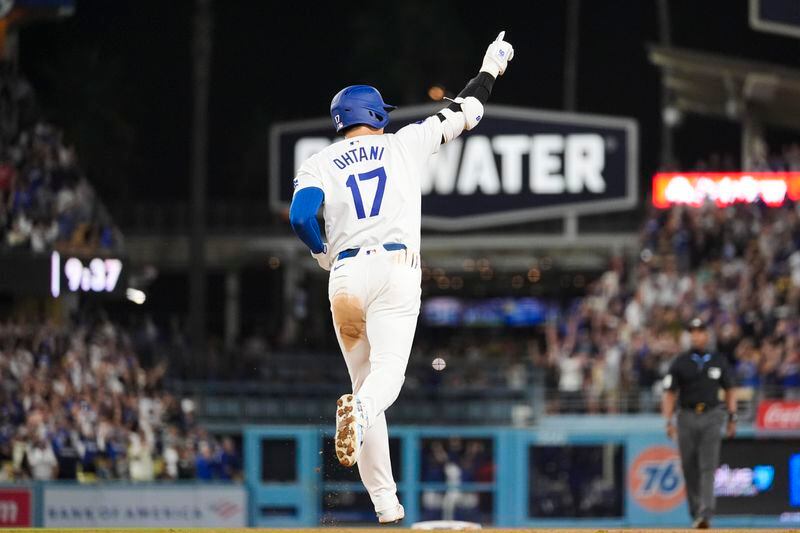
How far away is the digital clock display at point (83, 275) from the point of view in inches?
800

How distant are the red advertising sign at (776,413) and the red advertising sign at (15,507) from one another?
8851 millimetres

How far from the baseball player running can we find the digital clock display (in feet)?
43.4

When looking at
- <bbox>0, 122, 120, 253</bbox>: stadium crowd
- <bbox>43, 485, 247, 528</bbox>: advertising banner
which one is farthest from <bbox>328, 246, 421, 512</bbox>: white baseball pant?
<bbox>0, 122, 120, 253</bbox>: stadium crowd

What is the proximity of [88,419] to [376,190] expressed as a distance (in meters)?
12.6

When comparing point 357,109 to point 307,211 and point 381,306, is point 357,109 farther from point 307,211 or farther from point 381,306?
point 381,306

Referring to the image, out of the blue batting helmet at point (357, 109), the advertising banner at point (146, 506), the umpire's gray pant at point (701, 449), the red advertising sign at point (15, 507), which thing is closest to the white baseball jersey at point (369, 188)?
the blue batting helmet at point (357, 109)

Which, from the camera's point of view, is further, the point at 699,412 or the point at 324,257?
the point at 699,412

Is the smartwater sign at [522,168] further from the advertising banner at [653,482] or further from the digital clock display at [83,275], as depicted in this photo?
the advertising banner at [653,482]

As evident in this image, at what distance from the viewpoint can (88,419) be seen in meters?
19.2

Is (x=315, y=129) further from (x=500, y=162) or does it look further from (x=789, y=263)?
(x=789, y=263)

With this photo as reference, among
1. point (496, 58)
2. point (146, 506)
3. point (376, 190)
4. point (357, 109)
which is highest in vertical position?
point (496, 58)

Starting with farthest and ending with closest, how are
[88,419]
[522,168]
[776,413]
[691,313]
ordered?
[522,168], [691,313], [88,419], [776,413]

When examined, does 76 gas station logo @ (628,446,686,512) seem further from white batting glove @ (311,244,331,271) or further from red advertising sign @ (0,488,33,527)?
white batting glove @ (311,244,331,271)

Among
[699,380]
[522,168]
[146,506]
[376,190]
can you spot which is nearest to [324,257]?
[376,190]
